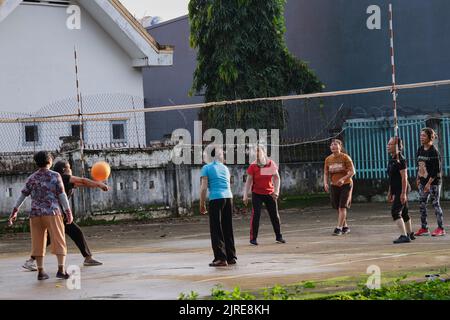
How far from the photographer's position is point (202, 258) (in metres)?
15.3

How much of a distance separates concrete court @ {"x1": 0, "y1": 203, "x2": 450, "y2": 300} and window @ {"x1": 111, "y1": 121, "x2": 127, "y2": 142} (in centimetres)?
424

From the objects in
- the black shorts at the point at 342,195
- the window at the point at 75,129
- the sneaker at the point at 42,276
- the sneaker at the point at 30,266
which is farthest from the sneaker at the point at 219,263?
the window at the point at 75,129

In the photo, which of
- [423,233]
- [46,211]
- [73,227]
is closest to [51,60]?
[73,227]

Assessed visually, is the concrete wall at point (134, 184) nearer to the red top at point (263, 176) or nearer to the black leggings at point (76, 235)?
the red top at point (263, 176)

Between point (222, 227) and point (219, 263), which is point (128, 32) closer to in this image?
point (222, 227)

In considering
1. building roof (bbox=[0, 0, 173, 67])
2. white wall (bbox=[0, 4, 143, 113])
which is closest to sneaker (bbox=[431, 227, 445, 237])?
white wall (bbox=[0, 4, 143, 113])

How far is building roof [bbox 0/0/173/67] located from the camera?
1042 inches

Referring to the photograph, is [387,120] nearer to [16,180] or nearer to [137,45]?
[137,45]

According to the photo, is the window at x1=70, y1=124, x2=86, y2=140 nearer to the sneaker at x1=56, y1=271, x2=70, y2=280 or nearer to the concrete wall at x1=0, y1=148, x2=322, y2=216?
the concrete wall at x1=0, y1=148, x2=322, y2=216

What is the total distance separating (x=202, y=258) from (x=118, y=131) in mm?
11270

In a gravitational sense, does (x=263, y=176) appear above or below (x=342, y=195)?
above

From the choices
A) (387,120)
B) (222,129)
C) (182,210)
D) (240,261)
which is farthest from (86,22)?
(240,261)

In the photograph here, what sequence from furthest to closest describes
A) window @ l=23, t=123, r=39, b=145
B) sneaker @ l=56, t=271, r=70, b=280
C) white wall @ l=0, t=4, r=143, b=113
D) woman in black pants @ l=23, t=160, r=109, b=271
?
white wall @ l=0, t=4, r=143, b=113 < window @ l=23, t=123, r=39, b=145 < woman in black pants @ l=23, t=160, r=109, b=271 < sneaker @ l=56, t=271, r=70, b=280

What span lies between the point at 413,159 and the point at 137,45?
7735 millimetres
